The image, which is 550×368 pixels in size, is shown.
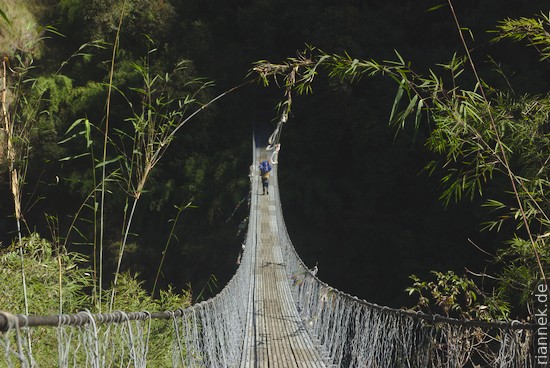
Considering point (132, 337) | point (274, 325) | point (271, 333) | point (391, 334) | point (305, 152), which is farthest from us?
point (305, 152)

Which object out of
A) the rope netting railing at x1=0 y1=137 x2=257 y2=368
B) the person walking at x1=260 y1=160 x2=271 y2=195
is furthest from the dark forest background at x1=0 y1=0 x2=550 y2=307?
the rope netting railing at x1=0 y1=137 x2=257 y2=368

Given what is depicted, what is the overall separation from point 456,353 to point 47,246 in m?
3.03

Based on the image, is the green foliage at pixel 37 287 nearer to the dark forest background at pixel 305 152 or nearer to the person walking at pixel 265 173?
the person walking at pixel 265 173

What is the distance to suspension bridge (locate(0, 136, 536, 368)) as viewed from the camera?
3.84 feet

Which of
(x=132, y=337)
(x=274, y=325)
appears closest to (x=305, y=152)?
(x=274, y=325)

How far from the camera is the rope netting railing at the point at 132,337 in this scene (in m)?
0.97

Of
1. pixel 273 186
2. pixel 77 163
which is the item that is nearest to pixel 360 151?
pixel 273 186

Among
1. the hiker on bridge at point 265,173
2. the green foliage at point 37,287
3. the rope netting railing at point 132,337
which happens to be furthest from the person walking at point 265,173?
the green foliage at point 37,287

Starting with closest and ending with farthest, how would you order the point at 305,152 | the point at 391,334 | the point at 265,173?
the point at 391,334
the point at 265,173
the point at 305,152

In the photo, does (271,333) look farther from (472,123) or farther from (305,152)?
(305,152)

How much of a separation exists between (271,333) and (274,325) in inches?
10.0

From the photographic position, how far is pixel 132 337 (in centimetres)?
120

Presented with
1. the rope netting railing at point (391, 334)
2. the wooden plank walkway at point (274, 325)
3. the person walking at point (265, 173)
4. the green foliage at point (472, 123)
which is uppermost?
the person walking at point (265, 173)

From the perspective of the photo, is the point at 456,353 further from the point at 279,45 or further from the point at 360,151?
the point at 279,45
